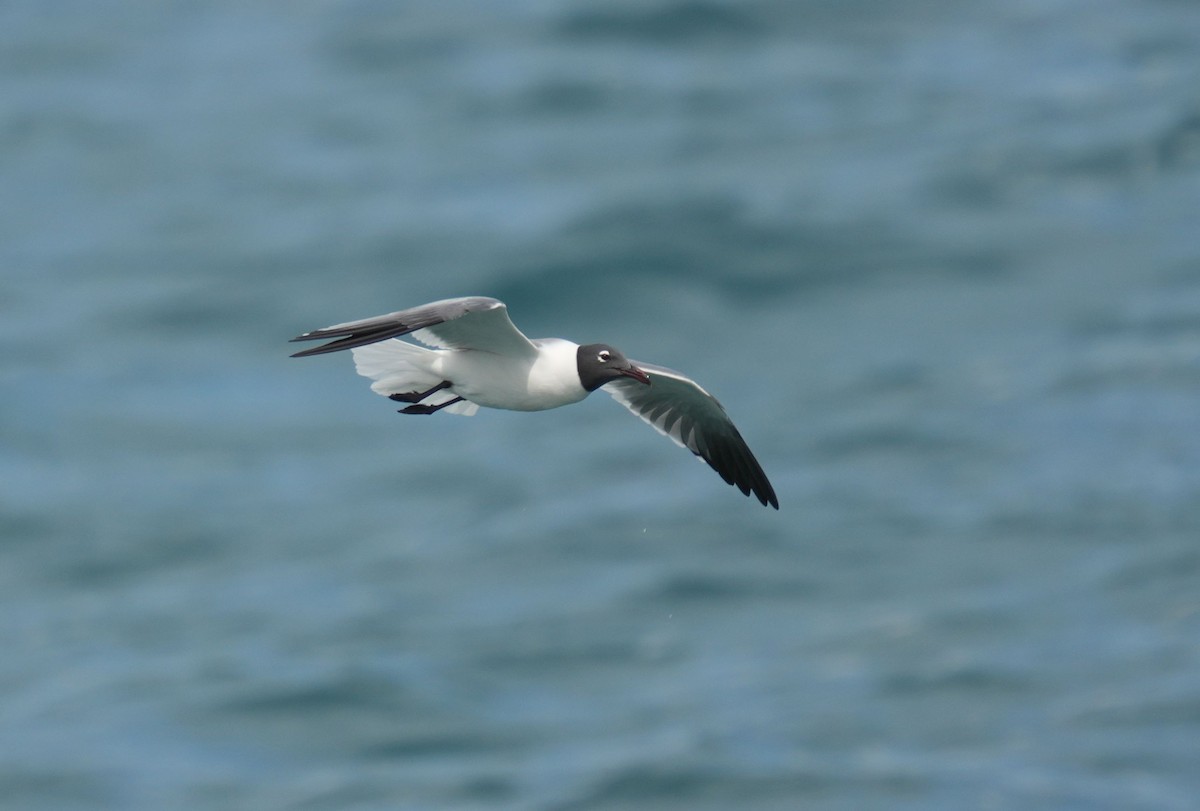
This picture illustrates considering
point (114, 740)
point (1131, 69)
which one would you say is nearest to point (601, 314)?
point (114, 740)

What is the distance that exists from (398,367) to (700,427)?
3075mm

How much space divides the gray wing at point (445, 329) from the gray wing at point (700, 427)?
87.9 inches

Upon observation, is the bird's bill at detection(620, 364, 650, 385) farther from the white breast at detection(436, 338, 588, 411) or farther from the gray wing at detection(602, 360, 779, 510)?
the gray wing at detection(602, 360, 779, 510)

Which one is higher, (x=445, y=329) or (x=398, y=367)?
(x=445, y=329)

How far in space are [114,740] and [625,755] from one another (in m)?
Answer: 11.4

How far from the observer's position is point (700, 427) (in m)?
15.3

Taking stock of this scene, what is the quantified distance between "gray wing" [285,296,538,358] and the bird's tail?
0.34m

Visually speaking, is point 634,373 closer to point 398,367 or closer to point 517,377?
point 517,377

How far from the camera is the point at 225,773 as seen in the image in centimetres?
3966

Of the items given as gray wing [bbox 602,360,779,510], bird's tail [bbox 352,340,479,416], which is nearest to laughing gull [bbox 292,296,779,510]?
bird's tail [bbox 352,340,479,416]

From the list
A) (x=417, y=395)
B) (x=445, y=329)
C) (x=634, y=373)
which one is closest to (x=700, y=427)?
(x=634, y=373)

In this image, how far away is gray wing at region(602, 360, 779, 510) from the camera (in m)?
14.9

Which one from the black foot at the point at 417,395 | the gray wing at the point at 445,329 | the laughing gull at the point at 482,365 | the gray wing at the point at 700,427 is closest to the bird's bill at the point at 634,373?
the laughing gull at the point at 482,365

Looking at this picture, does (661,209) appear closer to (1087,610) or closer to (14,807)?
(1087,610)
